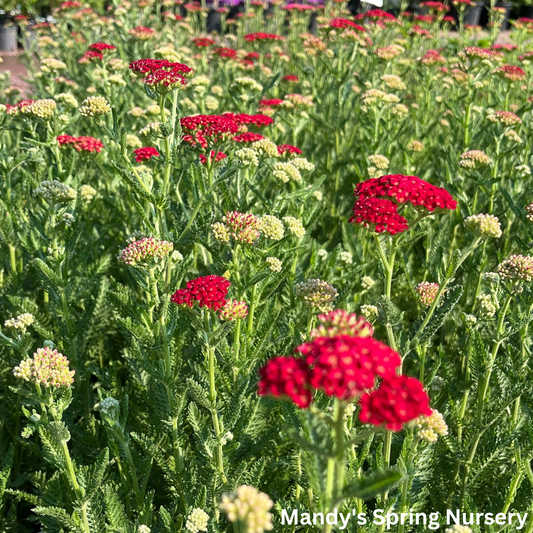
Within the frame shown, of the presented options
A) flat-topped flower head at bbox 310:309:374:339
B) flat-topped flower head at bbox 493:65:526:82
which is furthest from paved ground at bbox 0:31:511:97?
flat-topped flower head at bbox 310:309:374:339

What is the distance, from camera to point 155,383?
2.23 metres

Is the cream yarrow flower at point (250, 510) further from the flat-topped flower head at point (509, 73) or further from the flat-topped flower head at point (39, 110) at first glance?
the flat-topped flower head at point (509, 73)

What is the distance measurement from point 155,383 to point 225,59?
177 inches

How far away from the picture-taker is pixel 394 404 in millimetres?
1021

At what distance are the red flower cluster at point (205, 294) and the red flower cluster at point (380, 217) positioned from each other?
0.53 metres

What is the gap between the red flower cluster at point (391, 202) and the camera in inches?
70.8

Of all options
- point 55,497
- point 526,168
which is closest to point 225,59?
point 526,168

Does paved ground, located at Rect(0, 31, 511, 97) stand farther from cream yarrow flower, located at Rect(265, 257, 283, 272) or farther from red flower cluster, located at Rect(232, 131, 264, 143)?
cream yarrow flower, located at Rect(265, 257, 283, 272)

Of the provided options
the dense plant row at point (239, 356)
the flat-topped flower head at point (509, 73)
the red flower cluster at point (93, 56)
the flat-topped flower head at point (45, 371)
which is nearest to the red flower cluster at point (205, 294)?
the dense plant row at point (239, 356)

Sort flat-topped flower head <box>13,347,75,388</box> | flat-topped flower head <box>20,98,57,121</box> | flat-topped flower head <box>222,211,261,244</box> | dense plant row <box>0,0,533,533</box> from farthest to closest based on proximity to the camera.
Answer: flat-topped flower head <box>20,98,57,121</box>
flat-topped flower head <box>222,211,261,244</box>
flat-topped flower head <box>13,347,75,388</box>
dense plant row <box>0,0,533,533</box>

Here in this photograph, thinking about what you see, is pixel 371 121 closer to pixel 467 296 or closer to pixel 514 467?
pixel 467 296

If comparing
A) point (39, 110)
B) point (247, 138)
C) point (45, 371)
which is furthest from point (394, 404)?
point (39, 110)

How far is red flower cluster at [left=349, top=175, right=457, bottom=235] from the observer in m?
1.80

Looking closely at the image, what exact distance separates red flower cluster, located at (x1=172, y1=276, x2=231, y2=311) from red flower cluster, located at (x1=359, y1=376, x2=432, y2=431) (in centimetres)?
85
